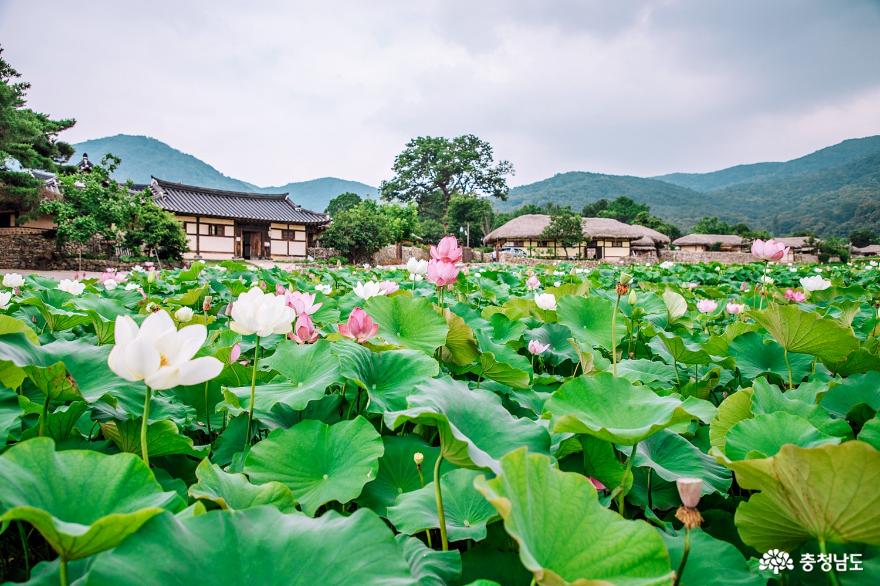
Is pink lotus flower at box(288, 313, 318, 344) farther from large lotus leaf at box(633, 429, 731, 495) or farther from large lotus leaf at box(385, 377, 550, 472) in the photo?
large lotus leaf at box(633, 429, 731, 495)

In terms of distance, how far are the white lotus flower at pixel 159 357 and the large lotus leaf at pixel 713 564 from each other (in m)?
0.59

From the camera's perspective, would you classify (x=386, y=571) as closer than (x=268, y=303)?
Yes

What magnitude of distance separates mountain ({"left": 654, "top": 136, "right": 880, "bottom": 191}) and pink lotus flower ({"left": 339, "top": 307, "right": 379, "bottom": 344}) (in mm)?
144913

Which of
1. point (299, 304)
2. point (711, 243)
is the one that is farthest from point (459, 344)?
point (711, 243)

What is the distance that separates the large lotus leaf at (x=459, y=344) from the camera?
123 centimetres

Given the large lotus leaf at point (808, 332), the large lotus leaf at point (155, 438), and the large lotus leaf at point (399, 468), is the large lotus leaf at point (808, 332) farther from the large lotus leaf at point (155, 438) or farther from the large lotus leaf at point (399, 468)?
the large lotus leaf at point (155, 438)

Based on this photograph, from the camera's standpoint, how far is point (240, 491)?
2.09 feet

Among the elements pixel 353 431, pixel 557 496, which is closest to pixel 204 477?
pixel 353 431

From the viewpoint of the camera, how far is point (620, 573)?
0.46 meters

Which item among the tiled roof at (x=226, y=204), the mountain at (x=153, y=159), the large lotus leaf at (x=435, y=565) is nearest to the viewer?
the large lotus leaf at (x=435, y=565)

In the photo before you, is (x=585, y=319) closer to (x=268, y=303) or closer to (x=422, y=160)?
(x=268, y=303)

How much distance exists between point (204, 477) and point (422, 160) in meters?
50.9

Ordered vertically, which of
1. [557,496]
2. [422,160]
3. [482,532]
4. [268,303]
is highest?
[422,160]

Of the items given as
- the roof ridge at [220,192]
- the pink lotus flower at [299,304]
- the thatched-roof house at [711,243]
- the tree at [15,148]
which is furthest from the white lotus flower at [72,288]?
the thatched-roof house at [711,243]
